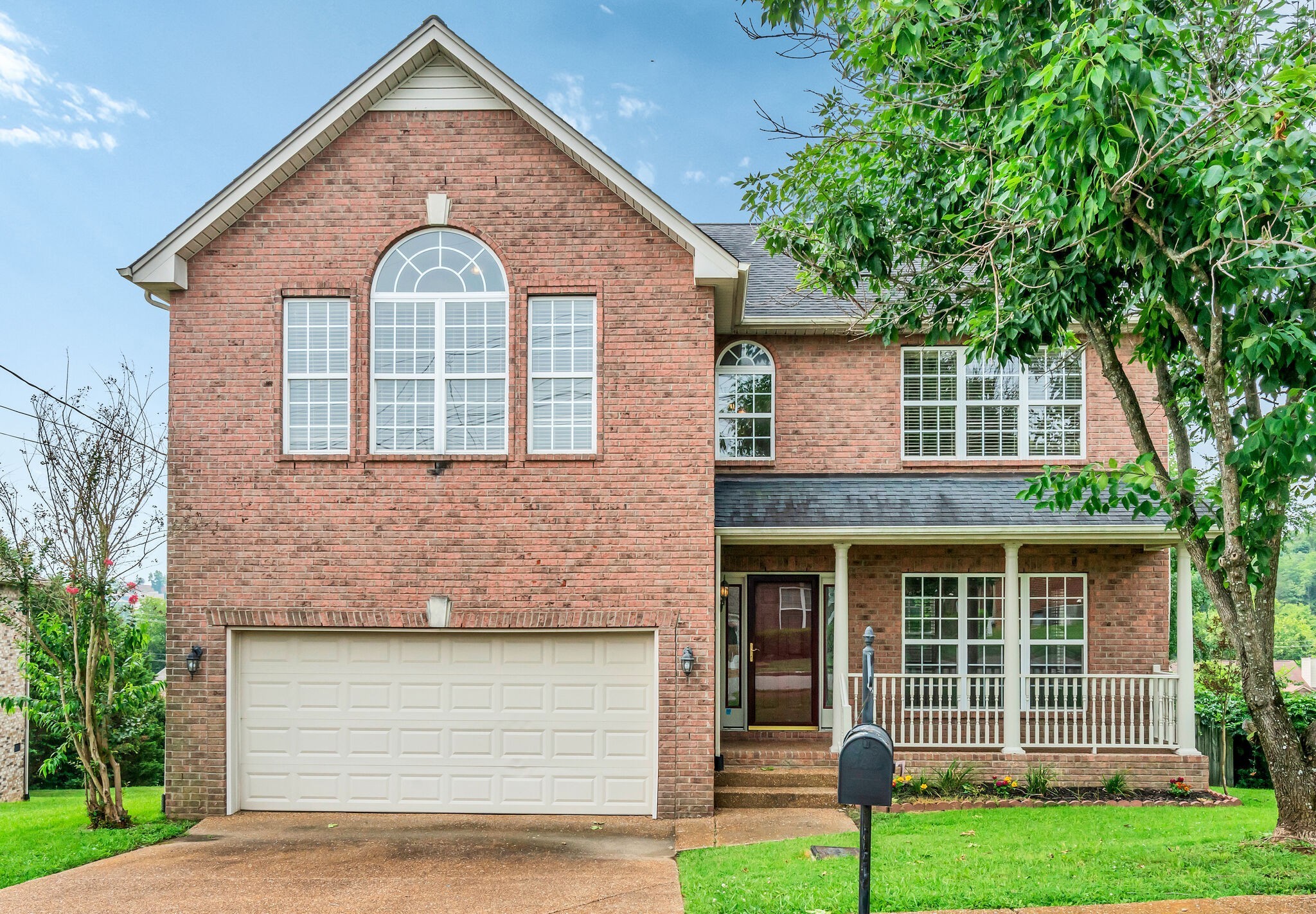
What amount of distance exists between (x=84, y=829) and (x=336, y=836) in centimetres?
280

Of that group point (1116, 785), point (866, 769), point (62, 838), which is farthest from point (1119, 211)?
point (62, 838)

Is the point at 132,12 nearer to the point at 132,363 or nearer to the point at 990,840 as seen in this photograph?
the point at 132,363

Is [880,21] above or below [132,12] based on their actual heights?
below

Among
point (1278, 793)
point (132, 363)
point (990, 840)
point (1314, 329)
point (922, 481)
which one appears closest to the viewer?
point (1314, 329)

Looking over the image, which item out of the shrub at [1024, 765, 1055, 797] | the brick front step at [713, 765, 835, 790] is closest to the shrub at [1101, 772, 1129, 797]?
Result: the shrub at [1024, 765, 1055, 797]

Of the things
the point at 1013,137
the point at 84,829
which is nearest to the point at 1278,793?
the point at 1013,137

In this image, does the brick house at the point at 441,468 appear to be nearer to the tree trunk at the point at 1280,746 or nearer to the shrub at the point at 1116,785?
the shrub at the point at 1116,785

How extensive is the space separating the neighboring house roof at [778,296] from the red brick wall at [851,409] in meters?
0.40

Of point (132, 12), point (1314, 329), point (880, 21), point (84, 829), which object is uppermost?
point (132, 12)

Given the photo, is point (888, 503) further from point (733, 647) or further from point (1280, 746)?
point (1280, 746)

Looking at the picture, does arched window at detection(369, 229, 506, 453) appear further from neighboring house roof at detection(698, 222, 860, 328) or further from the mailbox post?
the mailbox post

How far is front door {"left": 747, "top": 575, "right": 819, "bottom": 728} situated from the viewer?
41.2ft

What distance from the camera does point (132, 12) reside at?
26828 millimetres

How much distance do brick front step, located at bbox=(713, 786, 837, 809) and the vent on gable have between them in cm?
826
